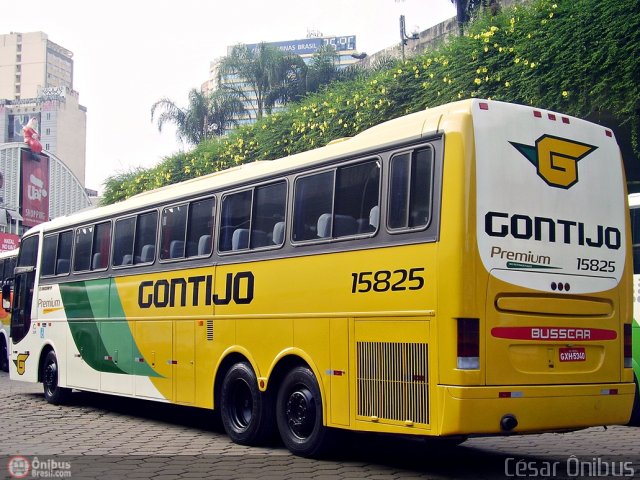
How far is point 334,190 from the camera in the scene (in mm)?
9062

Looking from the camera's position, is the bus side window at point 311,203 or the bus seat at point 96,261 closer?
the bus side window at point 311,203

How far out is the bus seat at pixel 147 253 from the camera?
12.4 meters

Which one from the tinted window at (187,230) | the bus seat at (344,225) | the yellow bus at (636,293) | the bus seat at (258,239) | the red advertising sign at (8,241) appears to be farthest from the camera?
the red advertising sign at (8,241)

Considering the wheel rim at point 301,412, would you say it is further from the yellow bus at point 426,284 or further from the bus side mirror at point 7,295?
the bus side mirror at point 7,295

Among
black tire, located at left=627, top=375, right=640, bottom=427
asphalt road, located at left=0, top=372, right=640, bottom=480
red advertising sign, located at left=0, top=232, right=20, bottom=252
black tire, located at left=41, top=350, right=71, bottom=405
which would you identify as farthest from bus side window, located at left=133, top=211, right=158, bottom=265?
red advertising sign, located at left=0, top=232, right=20, bottom=252

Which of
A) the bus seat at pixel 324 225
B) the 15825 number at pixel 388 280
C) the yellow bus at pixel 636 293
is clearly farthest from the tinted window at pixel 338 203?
the yellow bus at pixel 636 293

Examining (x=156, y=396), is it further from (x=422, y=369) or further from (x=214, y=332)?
(x=422, y=369)

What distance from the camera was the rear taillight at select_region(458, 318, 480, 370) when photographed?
23.8 ft

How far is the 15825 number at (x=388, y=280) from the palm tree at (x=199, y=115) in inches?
1576

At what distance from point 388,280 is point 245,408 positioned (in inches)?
120

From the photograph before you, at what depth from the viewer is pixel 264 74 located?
49.0m

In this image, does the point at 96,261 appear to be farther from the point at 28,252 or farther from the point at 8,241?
the point at 8,241

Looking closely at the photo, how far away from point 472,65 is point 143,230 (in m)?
8.23

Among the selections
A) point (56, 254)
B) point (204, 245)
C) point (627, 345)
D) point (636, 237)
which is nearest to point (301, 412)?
point (204, 245)
